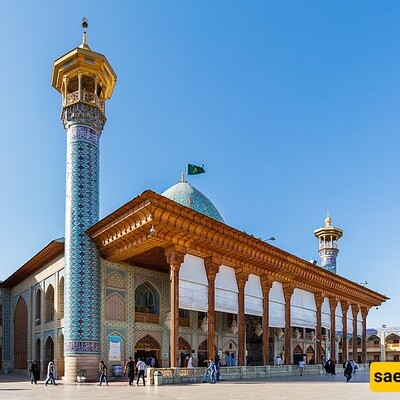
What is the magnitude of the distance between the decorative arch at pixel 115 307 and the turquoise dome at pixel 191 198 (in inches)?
421

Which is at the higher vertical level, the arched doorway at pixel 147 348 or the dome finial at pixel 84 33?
the dome finial at pixel 84 33

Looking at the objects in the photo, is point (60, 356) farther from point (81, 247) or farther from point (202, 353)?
point (202, 353)

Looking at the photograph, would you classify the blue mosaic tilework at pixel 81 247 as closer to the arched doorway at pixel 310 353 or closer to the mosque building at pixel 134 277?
the mosque building at pixel 134 277

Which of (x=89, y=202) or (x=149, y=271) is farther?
(x=149, y=271)

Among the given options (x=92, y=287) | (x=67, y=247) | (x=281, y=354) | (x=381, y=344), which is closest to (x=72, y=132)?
(x=67, y=247)

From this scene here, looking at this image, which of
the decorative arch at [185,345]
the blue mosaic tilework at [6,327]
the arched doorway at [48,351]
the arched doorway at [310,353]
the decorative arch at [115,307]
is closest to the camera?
the decorative arch at [115,307]

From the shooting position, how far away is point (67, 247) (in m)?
21.2

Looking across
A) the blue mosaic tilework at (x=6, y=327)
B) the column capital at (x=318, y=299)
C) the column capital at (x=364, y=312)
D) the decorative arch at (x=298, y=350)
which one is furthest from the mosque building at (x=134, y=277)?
the column capital at (x=364, y=312)

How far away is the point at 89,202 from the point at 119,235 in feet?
10.5

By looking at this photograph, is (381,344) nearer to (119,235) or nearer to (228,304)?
(228,304)

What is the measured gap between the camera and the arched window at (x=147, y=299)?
934 inches

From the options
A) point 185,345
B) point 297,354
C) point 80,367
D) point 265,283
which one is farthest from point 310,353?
point 80,367

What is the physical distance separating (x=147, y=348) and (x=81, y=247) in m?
5.78

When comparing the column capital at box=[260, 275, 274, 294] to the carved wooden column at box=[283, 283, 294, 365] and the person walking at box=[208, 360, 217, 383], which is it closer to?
the carved wooden column at box=[283, 283, 294, 365]
